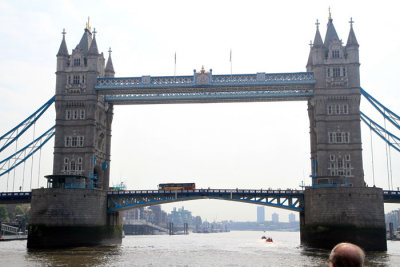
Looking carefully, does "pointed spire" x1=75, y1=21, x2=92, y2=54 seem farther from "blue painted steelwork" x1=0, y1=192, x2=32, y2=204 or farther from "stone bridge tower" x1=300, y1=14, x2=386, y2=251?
"stone bridge tower" x1=300, y1=14, x2=386, y2=251

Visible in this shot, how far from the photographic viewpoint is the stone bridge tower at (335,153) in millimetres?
65562

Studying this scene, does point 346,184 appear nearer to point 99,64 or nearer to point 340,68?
point 340,68

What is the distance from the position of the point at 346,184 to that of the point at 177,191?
2543cm

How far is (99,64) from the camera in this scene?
81.6 meters

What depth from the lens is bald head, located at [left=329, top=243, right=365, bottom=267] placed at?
518 cm

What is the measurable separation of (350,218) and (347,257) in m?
63.3

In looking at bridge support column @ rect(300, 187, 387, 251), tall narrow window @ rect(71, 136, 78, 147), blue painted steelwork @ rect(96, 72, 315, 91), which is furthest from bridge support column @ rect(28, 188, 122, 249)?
bridge support column @ rect(300, 187, 387, 251)

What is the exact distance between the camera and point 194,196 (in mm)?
77312

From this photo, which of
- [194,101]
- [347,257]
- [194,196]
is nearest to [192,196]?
[194,196]

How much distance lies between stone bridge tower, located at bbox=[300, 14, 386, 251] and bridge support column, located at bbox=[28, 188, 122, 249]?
3113cm

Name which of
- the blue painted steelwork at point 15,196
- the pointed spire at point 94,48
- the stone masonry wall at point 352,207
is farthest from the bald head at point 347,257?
the pointed spire at point 94,48

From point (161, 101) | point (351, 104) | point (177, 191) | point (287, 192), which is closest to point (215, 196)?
point (177, 191)

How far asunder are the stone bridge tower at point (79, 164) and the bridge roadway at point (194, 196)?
2.93 m

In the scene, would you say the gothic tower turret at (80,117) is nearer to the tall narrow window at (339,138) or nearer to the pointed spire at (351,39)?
the tall narrow window at (339,138)
